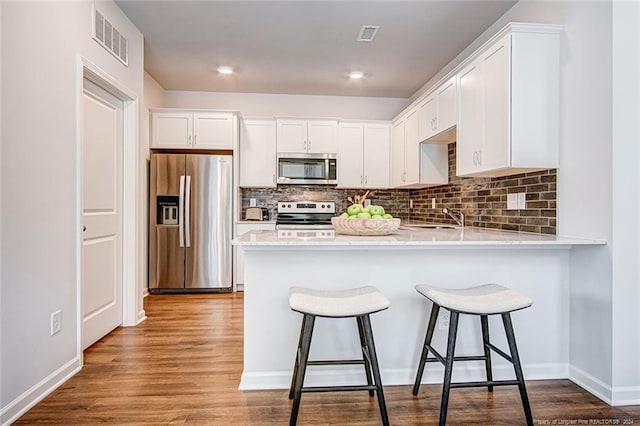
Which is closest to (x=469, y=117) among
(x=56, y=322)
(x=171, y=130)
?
(x=56, y=322)

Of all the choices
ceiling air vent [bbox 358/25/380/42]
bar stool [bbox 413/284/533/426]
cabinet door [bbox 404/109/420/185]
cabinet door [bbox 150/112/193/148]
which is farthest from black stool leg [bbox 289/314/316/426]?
cabinet door [bbox 150/112/193/148]

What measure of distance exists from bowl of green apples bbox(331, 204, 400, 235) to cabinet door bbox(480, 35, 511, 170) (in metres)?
0.77

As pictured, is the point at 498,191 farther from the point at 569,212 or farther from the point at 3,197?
the point at 3,197

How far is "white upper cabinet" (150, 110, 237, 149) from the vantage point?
4.53m

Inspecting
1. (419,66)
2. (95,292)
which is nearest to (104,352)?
(95,292)

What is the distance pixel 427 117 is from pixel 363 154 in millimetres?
1456

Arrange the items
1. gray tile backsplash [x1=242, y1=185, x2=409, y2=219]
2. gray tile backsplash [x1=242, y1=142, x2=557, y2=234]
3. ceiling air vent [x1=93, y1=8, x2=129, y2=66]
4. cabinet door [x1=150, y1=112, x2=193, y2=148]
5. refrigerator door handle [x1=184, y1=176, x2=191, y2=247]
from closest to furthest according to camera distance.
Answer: gray tile backsplash [x1=242, y1=142, x2=557, y2=234], ceiling air vent [x1=93, y1=8, x2=129, y2=66], refrigerator door handle [x1=184, y1=176, x2=191, y2=247], cabinet door [x1=150, y1=112, x2=193, y2=148], gray tile backsplash [x1=242, y1=185, x2=409, y2=219]

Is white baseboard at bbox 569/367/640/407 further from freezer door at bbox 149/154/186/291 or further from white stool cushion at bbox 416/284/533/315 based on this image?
freezer door at bbox 149/154/186/291

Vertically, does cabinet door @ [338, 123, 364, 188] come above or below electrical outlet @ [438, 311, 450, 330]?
above

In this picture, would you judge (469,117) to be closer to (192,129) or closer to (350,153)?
(350,153)

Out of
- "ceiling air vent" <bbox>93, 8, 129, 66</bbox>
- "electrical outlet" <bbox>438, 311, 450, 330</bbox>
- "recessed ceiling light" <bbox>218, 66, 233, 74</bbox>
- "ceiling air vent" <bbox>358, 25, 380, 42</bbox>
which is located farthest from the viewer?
"recessed ceiling light" <bbox>218, 66, 233, 74</bbox>

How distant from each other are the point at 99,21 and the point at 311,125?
2.65 m

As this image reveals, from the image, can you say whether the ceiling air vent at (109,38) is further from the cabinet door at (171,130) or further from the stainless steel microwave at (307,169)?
the stainless steel microwave at (307,169)

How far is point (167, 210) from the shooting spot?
4.45 metres
